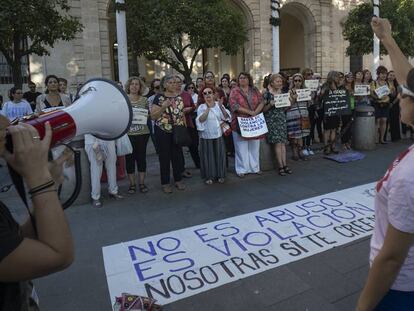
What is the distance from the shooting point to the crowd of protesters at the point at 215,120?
5719 millimetres

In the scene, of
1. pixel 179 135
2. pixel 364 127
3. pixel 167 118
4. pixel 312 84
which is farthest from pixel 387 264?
pixel 364 127

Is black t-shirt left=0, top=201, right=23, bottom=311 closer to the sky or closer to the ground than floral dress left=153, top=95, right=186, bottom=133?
closer to the ground

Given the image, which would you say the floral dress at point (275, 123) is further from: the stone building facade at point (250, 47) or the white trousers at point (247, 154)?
the stone building facade at point (250, 47)

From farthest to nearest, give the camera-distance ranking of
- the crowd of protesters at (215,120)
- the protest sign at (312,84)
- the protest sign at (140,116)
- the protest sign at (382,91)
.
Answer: the protest sign at (382,91) < the protest sign at (312,84) < the crowd of protesters at (215,120) < the protest sign at (140,116)

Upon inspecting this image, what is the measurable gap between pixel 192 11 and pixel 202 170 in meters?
7.29

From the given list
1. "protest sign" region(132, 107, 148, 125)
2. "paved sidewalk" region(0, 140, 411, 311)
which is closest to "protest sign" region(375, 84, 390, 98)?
"paved sidewalk" region(0, 140, 411, 311)

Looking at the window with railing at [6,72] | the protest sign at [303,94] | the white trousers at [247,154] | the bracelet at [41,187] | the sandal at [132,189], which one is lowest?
the sandal at [132,189]

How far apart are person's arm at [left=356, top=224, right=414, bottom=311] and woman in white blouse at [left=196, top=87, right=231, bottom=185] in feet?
16.2

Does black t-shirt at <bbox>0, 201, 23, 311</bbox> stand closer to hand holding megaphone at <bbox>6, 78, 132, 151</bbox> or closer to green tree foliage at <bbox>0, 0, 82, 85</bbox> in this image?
hand holding megaphone at <bbox>6, 78, 132, 151</bbox>

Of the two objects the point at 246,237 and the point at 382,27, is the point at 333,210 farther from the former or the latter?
the point at 382,27

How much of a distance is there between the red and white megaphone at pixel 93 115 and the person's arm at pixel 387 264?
1.18 metres

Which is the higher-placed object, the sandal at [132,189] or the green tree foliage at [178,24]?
the green tree foliage at [178,24]

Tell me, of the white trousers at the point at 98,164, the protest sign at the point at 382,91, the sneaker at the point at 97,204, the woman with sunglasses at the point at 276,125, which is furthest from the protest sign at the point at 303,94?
the sneaker at the point at 97,204

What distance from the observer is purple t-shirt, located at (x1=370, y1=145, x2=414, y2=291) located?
1.18 metres
